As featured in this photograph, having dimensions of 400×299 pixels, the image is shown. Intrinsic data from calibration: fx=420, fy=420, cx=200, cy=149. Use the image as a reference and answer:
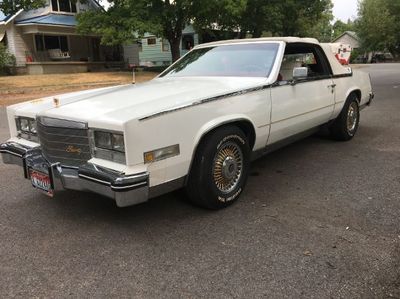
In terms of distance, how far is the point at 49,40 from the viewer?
91.2 feet

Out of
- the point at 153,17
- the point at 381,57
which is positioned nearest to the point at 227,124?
the point at 153,17

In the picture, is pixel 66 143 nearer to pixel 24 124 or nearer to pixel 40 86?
pixel 24 124

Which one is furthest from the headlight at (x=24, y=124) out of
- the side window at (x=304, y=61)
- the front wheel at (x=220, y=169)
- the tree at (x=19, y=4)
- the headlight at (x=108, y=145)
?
Answer: the tree at (x=19, y=4)

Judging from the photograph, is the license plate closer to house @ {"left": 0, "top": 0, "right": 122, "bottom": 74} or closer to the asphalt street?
the asphalt street

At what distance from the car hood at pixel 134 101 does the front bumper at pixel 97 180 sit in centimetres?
41

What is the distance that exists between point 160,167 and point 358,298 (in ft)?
5.59

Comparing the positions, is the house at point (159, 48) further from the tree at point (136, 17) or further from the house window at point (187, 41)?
the tree at point (136, 17)

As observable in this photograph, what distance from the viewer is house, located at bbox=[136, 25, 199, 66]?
35.8m

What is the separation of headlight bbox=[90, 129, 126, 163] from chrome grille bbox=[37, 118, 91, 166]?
0.24 ft

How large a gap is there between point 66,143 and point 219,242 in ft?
5.09

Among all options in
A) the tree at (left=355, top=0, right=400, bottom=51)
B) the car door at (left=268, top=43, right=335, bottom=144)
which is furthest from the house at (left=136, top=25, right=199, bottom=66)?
the tree at (left=355, top=0, right=400, bottom=51)

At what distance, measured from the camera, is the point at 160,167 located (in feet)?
11.1

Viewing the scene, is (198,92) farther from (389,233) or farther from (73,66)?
(73,66)

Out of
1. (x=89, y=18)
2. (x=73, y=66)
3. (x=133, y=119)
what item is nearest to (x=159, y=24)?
(x=89, y=18)
